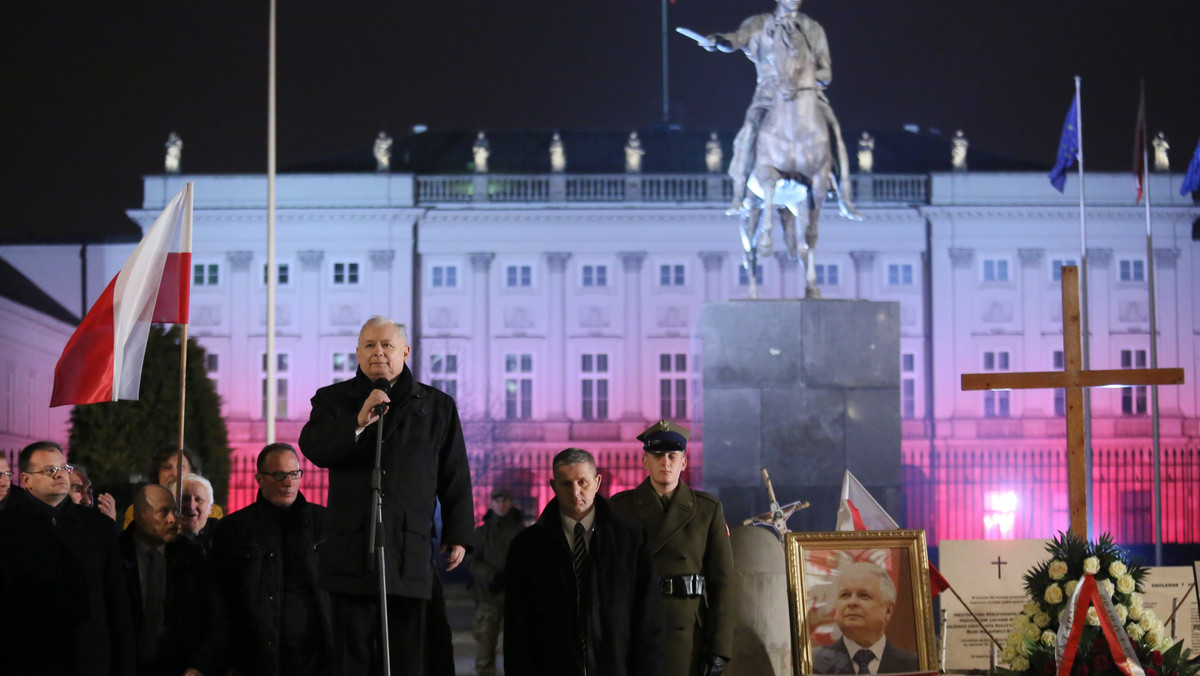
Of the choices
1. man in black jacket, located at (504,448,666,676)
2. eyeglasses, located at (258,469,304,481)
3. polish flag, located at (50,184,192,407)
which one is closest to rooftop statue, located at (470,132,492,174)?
polish flag, located at (50,184,192,407)

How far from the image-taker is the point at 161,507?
233 inches

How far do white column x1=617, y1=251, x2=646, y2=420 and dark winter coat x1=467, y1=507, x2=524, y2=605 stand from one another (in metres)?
36.7

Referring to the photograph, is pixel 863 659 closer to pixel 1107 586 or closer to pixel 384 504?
pixel 1107 586

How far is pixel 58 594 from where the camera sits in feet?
17.8

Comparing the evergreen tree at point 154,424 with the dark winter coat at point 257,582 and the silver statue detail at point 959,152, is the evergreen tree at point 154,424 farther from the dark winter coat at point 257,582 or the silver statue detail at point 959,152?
the silver statue detail at point 959,152

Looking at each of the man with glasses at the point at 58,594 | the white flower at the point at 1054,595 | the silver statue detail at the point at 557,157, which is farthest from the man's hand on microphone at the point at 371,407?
the silver statue detail at the point at 557,157

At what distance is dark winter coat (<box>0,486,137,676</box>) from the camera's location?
540 cm

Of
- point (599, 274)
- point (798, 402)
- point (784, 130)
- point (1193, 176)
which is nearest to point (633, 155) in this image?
point (599, 274)

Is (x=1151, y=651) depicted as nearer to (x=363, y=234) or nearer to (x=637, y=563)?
(x=637, y=563)

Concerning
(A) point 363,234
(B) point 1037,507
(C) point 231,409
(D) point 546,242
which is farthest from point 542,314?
(B) point 1037,507

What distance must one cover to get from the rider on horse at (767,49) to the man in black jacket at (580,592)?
18.4 ft

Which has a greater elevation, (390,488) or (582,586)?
(390,488)

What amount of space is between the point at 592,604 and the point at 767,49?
6505 mm

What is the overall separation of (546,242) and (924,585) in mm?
42027
